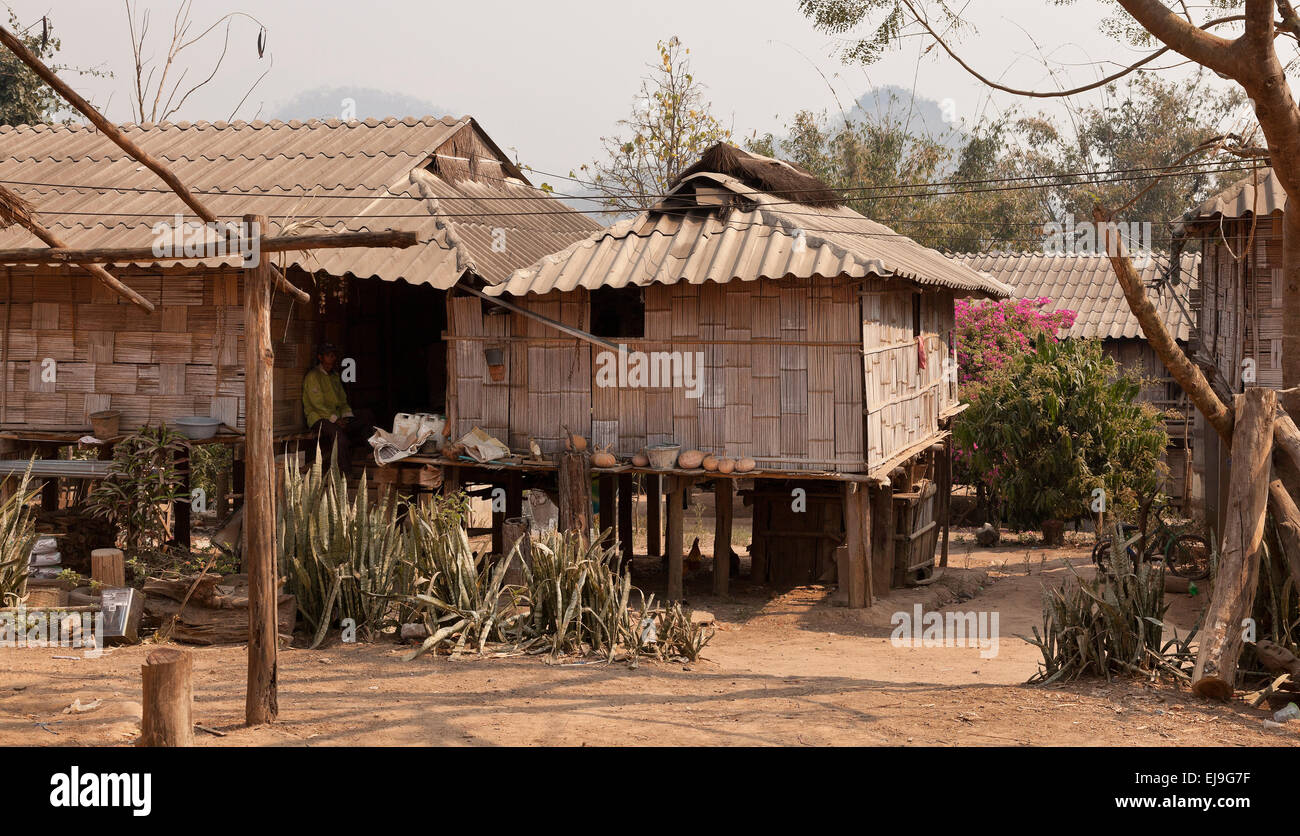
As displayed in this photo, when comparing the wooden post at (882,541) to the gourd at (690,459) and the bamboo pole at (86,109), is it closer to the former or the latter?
the gourd at (690,459)

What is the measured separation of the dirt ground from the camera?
6309 mm

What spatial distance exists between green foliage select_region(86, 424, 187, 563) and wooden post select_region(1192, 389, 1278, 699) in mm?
9536

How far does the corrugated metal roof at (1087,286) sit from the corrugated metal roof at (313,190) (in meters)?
11.1

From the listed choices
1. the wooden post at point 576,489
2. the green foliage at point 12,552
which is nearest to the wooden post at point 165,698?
the green foliage at point 12,552

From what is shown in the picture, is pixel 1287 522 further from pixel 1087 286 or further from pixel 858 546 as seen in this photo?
pixel 1087 286

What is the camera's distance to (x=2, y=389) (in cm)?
1354

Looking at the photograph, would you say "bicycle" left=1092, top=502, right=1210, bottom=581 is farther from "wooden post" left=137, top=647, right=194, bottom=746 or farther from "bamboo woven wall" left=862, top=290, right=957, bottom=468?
"wooden post" left=137, top=647, right=194, bottom=746

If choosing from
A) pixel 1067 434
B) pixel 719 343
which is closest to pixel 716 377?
pixel 719 343

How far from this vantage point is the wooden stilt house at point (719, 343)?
11.9m

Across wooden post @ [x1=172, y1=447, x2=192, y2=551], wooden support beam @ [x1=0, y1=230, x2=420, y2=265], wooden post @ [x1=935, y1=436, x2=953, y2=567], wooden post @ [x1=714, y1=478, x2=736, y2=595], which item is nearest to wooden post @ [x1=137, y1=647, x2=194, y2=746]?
wooden support beam @ [x1=0, y1=230, x2=420, y2=265]

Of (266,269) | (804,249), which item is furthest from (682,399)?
(266,269)

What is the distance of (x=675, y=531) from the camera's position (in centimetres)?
1294

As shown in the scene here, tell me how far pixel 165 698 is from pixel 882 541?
10.4 m

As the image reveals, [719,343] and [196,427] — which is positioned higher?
[719,343]
